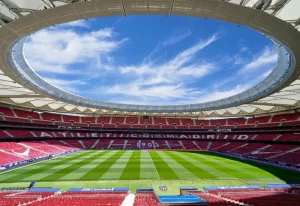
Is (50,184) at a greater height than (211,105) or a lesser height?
lesser

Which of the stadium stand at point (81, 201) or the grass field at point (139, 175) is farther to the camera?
the grass field at point (139, 175)

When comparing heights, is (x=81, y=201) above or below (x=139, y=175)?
below

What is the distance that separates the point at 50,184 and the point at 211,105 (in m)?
37.8

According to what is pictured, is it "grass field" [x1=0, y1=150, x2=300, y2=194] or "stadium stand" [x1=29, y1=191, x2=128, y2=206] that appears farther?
"grass field" [x1=0, y1=150, x2=300, y2=194]

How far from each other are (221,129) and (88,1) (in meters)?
54.2

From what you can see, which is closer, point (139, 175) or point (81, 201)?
point (81, 201)

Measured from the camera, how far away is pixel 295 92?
2953cm

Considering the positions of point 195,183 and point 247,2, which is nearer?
point 247,2

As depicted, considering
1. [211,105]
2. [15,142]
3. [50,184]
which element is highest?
[211,105]

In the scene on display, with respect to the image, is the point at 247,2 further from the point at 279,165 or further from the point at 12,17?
the point at 279,165

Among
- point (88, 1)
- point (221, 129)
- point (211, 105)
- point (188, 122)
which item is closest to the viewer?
point (88, 1)

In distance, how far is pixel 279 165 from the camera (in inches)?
1282

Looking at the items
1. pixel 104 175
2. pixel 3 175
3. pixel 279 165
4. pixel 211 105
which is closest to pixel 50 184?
pixel 104 175

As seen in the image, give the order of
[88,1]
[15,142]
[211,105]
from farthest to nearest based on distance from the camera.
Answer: [211,105] → [15,142] → [88,1]
